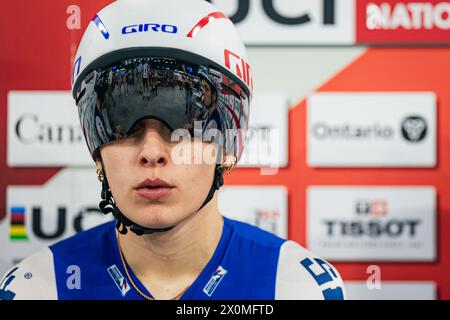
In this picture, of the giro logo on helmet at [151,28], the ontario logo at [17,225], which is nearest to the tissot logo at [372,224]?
the giro logo on helmet at [151,28]

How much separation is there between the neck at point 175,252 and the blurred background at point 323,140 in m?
0.36

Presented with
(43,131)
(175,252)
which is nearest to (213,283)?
(175,252)

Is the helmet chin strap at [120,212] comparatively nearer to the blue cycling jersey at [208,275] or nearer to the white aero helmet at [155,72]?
the white aero helmet at [155,72]

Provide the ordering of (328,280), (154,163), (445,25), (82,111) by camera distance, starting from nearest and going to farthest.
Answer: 1. (154,163)
2. (82,111)
3. (328,280)
4. (445,25)

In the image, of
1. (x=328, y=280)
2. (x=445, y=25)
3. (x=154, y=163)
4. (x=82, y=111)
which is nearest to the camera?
(x=154, y=163)

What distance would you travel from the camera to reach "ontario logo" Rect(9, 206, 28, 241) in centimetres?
206

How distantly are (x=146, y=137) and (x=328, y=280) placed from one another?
26.1 inches

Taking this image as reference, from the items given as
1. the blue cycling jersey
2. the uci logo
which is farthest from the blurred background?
the blue cycling jersey

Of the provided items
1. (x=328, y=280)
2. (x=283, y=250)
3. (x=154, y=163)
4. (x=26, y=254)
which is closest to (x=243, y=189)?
(x=283, y=250)

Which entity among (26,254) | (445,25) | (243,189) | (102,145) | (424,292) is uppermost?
(445,25)

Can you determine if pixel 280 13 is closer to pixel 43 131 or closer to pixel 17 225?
pixel 43 131

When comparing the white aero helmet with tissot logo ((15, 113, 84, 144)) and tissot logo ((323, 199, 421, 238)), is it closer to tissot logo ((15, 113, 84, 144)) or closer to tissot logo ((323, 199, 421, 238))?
tissot logo ((15, 113, 84, 144))

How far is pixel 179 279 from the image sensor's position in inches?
66.3
